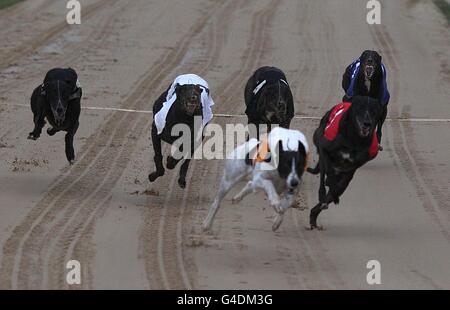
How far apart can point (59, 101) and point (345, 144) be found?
3176 mm

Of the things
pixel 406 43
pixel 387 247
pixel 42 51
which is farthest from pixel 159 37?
pixel 387 247

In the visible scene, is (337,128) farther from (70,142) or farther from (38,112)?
(38,112)

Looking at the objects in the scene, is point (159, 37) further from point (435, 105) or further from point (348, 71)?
point (348, 71)

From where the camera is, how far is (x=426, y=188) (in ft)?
40.6

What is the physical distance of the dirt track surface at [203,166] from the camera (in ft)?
28.7

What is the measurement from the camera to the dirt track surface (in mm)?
8734

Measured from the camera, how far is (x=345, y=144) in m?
10.3

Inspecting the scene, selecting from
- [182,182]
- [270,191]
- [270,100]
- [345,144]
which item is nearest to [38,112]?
[182,182]

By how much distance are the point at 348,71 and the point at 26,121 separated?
4.45 m

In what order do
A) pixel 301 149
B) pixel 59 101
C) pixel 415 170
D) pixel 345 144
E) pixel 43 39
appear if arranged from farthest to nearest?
pixel 43 39 < pixel 415 170 < pixel 59 101 < pixel 345 144 < pixel 301 149

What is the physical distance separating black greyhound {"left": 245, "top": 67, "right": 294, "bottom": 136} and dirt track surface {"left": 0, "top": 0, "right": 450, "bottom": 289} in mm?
704
